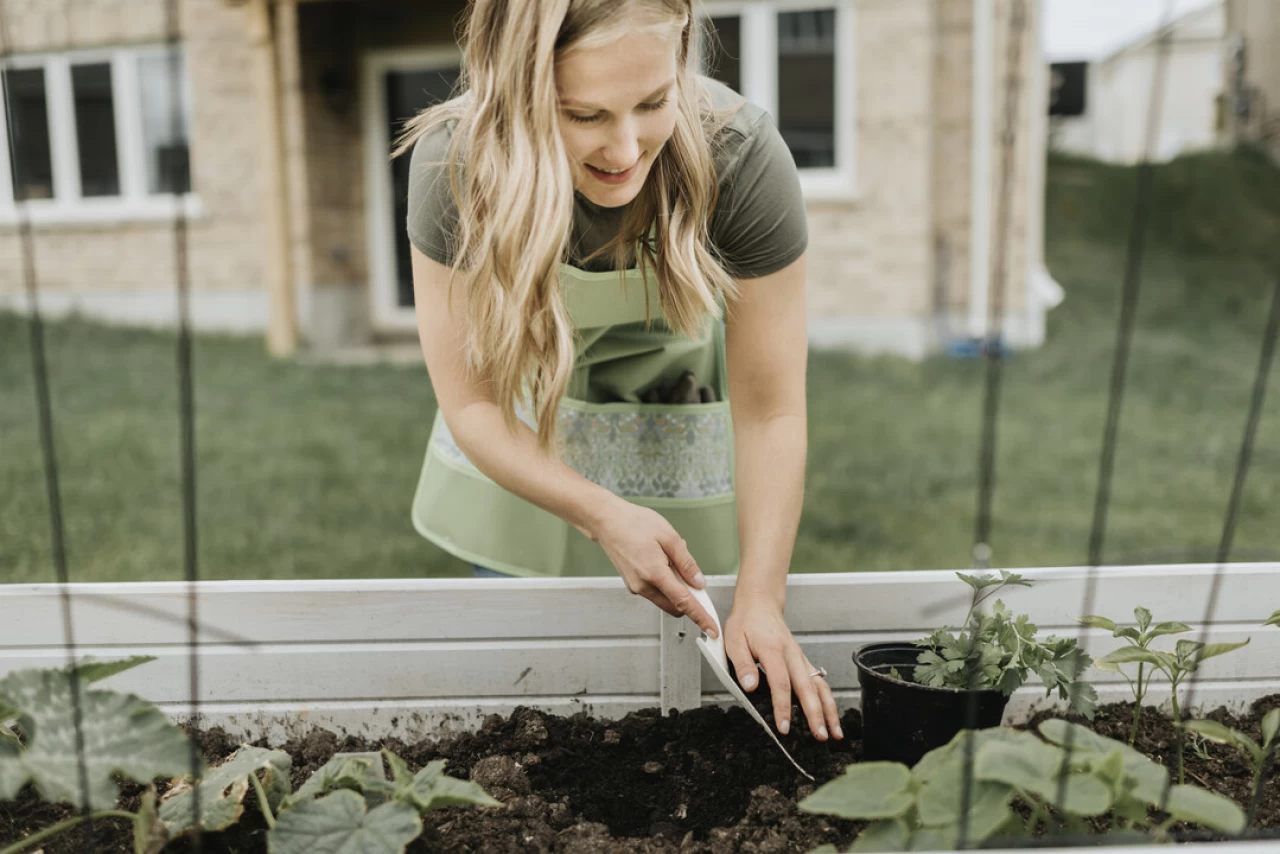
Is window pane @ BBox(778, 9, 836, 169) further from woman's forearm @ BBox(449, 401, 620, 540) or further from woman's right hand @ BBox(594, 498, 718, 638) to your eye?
woman's right hand @ BBox(594, 498, 718, 638)

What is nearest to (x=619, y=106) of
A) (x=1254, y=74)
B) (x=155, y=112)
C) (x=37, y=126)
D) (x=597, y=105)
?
(x=597, y=105)

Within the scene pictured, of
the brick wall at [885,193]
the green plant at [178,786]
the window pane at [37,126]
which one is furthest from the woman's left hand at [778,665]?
the window pane at [37,126]

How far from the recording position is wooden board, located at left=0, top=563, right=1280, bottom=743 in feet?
4.16

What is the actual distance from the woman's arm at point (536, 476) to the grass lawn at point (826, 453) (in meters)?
0.98

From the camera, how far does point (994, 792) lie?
0.80 m

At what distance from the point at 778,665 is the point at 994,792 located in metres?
0.36

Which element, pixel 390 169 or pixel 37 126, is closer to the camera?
pixel 390 169

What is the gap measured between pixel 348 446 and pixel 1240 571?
11.6ft

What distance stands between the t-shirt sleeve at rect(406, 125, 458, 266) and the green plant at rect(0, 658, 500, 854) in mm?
600

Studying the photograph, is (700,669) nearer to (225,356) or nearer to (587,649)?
(587,649)

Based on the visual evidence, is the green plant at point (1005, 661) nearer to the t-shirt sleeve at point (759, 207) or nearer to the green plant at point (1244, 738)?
the green plant at point (1244, 738)

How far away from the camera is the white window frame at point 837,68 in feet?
20.6

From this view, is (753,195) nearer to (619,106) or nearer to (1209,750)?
(619,106)

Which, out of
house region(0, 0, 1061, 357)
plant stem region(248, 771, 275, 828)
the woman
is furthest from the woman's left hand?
house region(0, 0, 1061, 357)
